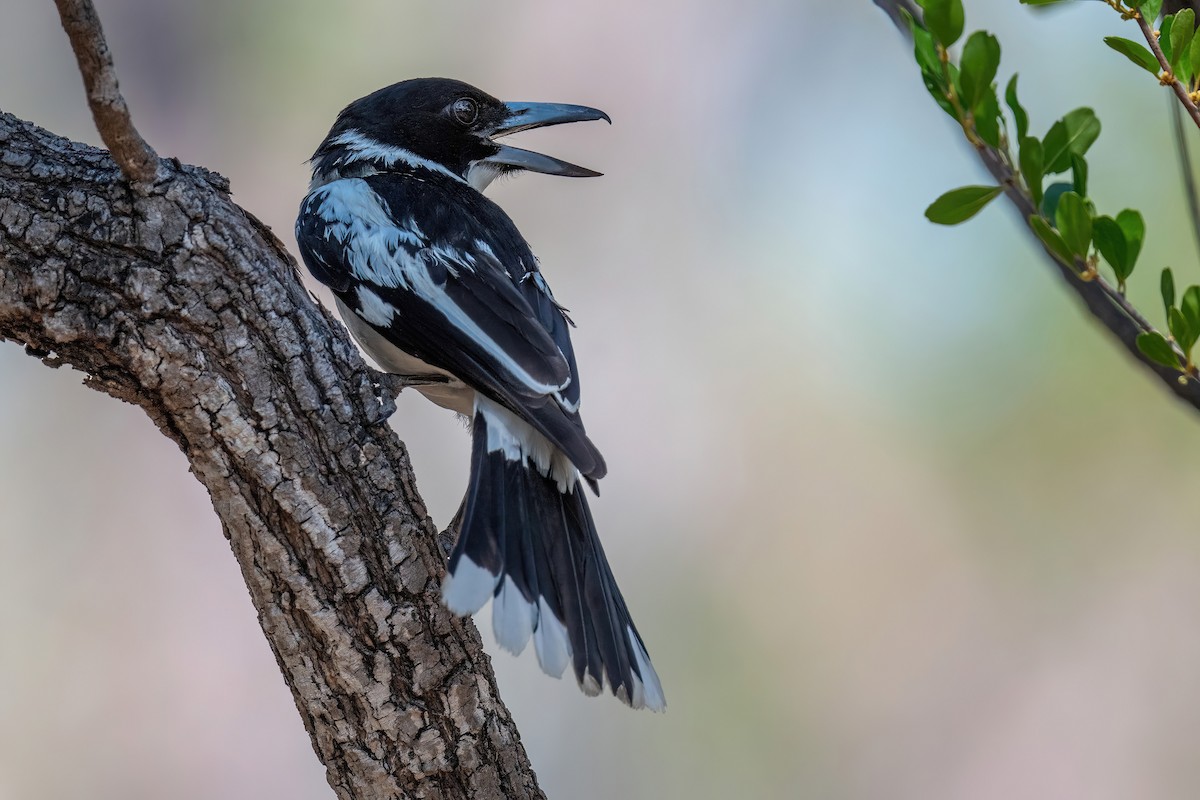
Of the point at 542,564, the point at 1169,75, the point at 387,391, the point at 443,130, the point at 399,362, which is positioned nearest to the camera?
the point at 1169,75

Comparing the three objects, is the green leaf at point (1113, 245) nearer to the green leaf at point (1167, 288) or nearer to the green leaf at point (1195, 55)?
the green leaf at point (1167, 288)

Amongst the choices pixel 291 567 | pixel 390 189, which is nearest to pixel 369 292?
pixel 390 189

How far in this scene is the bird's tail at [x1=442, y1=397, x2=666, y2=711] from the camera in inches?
83.0

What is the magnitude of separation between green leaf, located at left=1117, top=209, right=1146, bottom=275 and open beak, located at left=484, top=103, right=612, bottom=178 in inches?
70.0

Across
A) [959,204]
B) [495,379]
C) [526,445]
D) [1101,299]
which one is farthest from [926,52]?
[526,445]

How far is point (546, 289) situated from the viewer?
9.00 feet

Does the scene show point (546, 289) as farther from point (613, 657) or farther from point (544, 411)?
point (613, 657)

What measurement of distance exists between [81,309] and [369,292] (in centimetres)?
74

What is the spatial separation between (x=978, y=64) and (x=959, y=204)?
7.8 inches

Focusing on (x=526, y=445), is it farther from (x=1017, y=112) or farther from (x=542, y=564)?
(x=1017, y=112)

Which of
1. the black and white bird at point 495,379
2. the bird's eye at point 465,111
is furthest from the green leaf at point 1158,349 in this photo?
the bird's eye at point 465,111

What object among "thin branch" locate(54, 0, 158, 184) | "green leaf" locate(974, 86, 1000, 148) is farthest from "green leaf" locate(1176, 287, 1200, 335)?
"thin branch" locate(54, 0, 158, 184)

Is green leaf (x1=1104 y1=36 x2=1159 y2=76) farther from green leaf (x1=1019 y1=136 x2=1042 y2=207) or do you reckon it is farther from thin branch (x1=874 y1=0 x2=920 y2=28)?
thin branch (x1=874 y1=0 x2=920 y2=28)

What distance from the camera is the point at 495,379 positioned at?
229 centimetres
